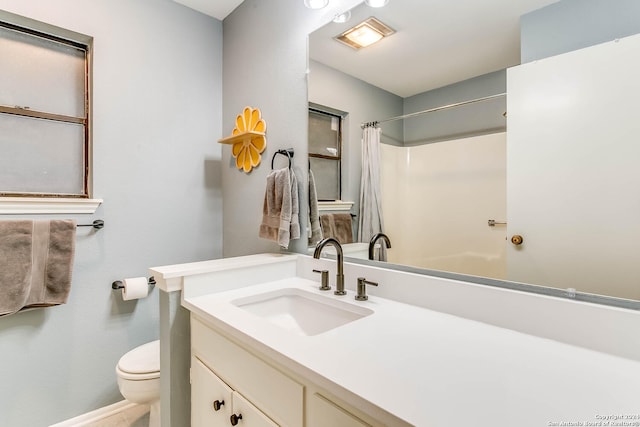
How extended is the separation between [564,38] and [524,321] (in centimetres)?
84

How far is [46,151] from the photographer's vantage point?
1.66 meters

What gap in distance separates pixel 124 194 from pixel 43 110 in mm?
586

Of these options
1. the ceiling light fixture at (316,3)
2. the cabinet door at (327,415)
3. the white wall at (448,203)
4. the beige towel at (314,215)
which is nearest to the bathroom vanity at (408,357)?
the cabinet door at (327,415)

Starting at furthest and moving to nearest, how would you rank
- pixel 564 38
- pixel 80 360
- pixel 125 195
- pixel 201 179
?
pixel 201 179, pixel 125 195, pixel 80 360, pixel 564 38

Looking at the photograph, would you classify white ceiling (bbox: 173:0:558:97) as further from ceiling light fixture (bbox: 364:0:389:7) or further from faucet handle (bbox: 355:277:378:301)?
faucet handle (bbox: 355:277:378:301)

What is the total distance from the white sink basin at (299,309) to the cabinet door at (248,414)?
14.5 inches

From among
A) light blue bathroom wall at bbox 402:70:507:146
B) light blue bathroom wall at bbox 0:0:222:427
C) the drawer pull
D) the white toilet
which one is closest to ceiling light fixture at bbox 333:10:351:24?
light blue bathroom wall at bbox 402:70:507:146

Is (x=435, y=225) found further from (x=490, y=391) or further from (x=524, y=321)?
(x=490, y=391)

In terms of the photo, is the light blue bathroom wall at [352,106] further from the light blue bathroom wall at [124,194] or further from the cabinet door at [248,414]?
the light blue bathroom wall at [124,194]

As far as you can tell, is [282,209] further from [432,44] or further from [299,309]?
[432,44]

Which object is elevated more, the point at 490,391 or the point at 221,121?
the point at 221,121

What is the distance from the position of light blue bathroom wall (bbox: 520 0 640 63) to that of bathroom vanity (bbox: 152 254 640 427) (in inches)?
28.8

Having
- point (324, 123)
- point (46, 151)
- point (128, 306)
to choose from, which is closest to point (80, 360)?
point (128, 306)

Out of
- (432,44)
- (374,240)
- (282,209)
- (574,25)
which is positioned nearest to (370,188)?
(374,240)
